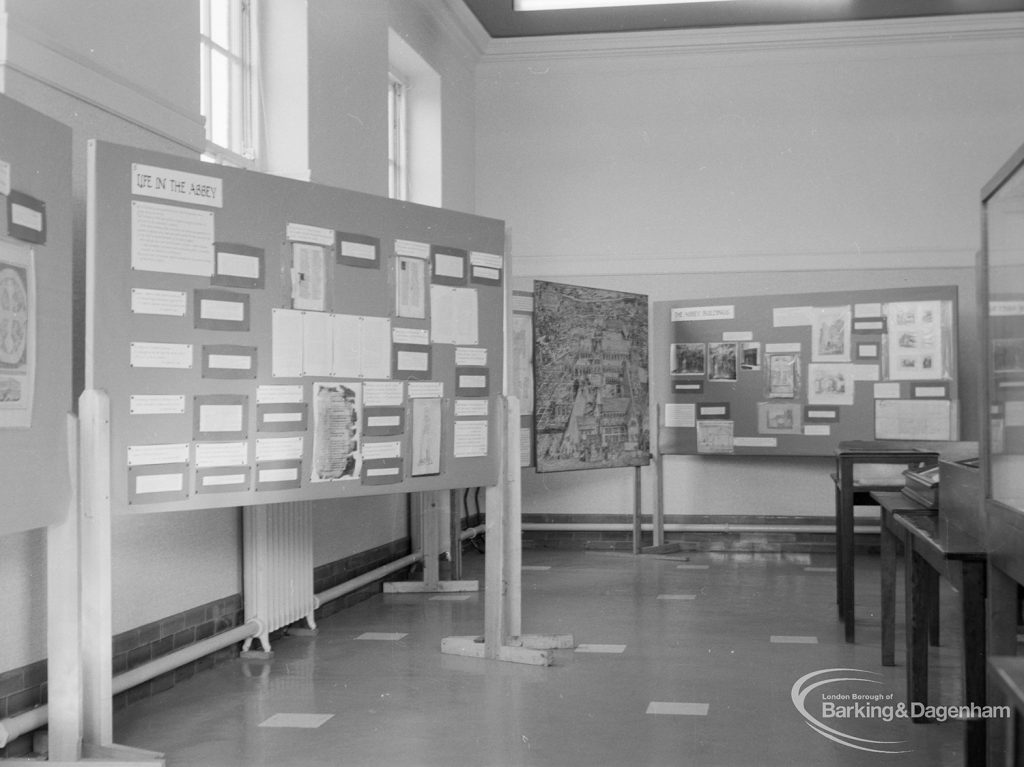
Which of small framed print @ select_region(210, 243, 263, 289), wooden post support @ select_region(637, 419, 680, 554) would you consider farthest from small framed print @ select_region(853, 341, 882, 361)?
small framed print @ select_region(210, 243, 263, 289)

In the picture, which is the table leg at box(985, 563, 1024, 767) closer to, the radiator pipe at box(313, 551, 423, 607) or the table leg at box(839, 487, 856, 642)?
the table leg at box(839, 487, 856, 642)

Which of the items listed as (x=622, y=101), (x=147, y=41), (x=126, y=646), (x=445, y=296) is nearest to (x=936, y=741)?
(x=445, y=296)

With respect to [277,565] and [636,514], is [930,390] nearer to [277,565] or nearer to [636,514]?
[636,514]

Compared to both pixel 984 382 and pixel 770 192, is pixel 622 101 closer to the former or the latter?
pixel 770 192

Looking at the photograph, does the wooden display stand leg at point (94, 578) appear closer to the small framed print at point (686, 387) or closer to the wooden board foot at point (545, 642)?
the wooden board foot at point (545, 642)

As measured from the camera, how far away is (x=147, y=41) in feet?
14.2

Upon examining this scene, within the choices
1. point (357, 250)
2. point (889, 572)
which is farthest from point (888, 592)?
point (357, 250)

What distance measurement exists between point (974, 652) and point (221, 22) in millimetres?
4585

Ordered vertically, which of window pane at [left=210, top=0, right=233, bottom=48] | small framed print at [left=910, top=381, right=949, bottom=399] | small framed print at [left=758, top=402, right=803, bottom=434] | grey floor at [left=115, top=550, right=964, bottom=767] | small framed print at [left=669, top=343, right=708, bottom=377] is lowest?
grey floor at [left=115, top=550, right=964, bottom=767]

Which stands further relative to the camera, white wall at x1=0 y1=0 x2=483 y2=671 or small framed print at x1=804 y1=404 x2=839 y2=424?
small framed print at x1=804 y1=404 x2=839 y2=424

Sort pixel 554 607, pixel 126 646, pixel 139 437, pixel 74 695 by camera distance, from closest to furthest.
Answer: pixel 74 695 → pixel 139 437 → pixel 126 646 → pixel 554 607

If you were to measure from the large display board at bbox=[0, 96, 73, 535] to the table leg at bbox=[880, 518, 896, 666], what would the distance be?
9.91ft

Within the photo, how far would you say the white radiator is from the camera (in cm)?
517

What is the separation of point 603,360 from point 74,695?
5419 millimetres
